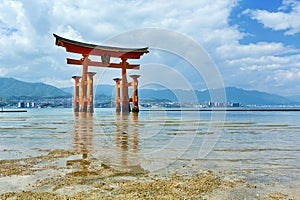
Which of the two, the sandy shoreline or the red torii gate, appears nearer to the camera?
the sandy shoreline

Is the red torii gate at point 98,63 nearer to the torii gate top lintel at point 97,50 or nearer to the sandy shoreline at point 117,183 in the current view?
the torii gate top lintel at point 97,50

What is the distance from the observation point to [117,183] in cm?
313

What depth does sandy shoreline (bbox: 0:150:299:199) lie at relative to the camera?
2.71m

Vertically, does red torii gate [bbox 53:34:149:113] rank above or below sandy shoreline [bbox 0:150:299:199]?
above

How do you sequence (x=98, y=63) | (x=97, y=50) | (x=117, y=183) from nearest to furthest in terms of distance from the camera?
(x=117, y=183)
(x=97, y=50)
(x=98, y=63)

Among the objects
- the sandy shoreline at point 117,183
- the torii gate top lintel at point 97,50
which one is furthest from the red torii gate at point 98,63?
the sandy shoreline at point 117,183

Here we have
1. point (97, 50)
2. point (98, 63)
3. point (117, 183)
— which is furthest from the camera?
point (98, 63)

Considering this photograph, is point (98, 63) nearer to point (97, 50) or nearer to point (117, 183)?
point (97, 50)

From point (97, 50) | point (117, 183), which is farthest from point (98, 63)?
point (117, 183)

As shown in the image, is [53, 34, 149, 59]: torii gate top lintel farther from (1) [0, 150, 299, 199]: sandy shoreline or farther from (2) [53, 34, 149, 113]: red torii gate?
(1) [0, 150, 299, 199]: sandy shoreline

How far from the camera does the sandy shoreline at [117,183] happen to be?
2.71m


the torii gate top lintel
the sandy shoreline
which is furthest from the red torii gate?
the sandy shoreline

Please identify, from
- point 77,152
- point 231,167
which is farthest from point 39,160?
→ point 231,167

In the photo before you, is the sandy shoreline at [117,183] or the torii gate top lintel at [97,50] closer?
the sandy shoreline at [117,183]
